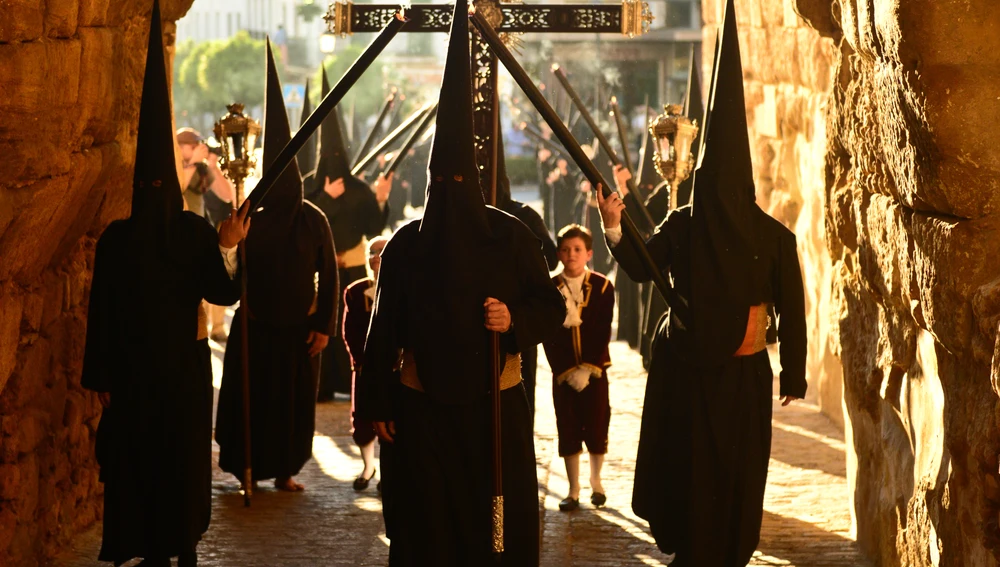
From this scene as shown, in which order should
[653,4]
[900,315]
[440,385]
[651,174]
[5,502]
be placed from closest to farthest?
1. [440,385]
2. [900,315]
3. [5,502]
4. [651,174]
5. [653,4]

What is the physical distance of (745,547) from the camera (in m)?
6.53

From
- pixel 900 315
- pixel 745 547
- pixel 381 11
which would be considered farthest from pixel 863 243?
pixel 381 11

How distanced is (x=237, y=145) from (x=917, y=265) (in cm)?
414

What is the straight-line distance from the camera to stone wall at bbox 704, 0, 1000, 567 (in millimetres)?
4719

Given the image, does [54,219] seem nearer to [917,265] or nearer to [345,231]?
[917,265]

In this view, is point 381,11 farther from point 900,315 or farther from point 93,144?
point 900,315

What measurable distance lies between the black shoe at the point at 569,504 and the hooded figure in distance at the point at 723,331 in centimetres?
134

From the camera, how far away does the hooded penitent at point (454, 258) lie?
217 inches

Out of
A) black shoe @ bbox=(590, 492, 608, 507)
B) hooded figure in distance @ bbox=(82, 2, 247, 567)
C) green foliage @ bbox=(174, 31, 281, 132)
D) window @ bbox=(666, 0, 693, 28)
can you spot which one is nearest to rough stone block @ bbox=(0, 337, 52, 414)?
hooded figure in distance @ bbox=(82, 2, 247, 567)

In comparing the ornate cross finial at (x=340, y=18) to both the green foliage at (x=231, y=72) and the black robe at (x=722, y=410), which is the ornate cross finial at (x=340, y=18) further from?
the green foliage at (x=231, y=72)

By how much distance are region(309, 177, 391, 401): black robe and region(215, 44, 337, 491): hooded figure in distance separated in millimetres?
2809

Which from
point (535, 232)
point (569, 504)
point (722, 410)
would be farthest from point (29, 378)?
point (722, 410)

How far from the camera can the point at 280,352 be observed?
27.9 ft

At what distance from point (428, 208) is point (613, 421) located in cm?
531
